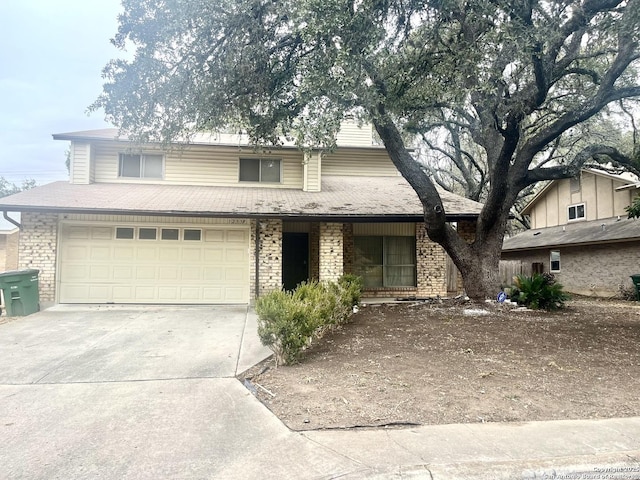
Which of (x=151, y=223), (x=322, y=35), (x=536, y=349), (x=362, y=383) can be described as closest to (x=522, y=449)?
(x=362, y=383)

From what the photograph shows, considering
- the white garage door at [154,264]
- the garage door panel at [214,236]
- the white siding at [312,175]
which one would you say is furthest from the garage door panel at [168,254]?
Answer: the white siding at [312,175]

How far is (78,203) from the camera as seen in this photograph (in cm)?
1003

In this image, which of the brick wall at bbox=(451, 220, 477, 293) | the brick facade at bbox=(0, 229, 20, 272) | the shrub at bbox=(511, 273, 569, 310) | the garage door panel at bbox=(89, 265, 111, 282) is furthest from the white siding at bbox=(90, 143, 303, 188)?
the brick facade at bbox=(0, 229, 20, 272)

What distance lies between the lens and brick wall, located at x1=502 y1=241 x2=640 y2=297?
15078 mm

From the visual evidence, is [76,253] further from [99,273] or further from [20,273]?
[20,273]

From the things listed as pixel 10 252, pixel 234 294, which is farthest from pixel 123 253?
pixel 10 252

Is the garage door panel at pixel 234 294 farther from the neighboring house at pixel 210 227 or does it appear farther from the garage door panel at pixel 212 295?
the garage door panel at pixel 212 295

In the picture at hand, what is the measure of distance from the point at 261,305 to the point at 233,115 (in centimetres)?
491

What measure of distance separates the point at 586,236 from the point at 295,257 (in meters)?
12.3

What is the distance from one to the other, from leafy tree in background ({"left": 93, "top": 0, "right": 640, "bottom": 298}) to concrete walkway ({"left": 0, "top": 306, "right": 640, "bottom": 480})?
15.8ft

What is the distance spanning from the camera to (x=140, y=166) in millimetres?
12891

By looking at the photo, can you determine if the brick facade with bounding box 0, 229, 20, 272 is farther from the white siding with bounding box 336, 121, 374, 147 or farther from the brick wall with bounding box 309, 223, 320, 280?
the white siding with bounding box 336, 121, 374, 147

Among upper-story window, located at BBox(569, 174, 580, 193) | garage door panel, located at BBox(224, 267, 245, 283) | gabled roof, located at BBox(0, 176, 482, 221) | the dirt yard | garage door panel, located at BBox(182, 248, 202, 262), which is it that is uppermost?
upper-story window, located at BBox(569, 174, 580, 193)

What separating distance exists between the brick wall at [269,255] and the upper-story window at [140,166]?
4.69 metres
